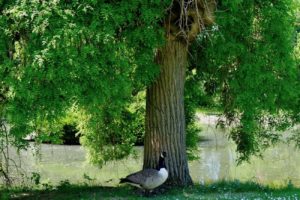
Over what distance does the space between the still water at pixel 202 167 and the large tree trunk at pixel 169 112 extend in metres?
5.45

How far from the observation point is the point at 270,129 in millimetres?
16875

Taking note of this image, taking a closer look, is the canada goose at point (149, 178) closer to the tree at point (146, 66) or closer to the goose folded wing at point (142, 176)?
the goose folded wing at point (142, 176)

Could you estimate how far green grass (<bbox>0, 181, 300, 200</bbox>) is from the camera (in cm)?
1175

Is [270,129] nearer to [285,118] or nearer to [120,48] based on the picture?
[285,118]

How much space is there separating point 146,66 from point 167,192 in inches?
117

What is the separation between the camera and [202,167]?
22.8 meters

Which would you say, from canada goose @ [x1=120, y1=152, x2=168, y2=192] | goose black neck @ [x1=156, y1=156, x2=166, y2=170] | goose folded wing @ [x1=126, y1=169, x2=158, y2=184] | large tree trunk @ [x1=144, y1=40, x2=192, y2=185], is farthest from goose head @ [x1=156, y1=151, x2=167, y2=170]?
large tree trunk @ [x1=144, y1=40, x2=192, y2=185]

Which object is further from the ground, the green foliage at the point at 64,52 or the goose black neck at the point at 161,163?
the green foliage at the point at 64,52

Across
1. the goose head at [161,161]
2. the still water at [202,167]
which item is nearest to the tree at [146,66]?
the goose head at [161,161]

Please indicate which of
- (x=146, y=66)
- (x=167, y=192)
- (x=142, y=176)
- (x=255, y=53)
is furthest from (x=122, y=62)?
(x=255, y=53)

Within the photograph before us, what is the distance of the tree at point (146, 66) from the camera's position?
9664 millimetres

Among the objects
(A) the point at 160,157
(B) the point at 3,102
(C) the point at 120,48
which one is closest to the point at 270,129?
(A) the point at 160,157

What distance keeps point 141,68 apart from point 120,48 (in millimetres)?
1411

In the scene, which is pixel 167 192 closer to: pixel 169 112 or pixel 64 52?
pixel 169 112
